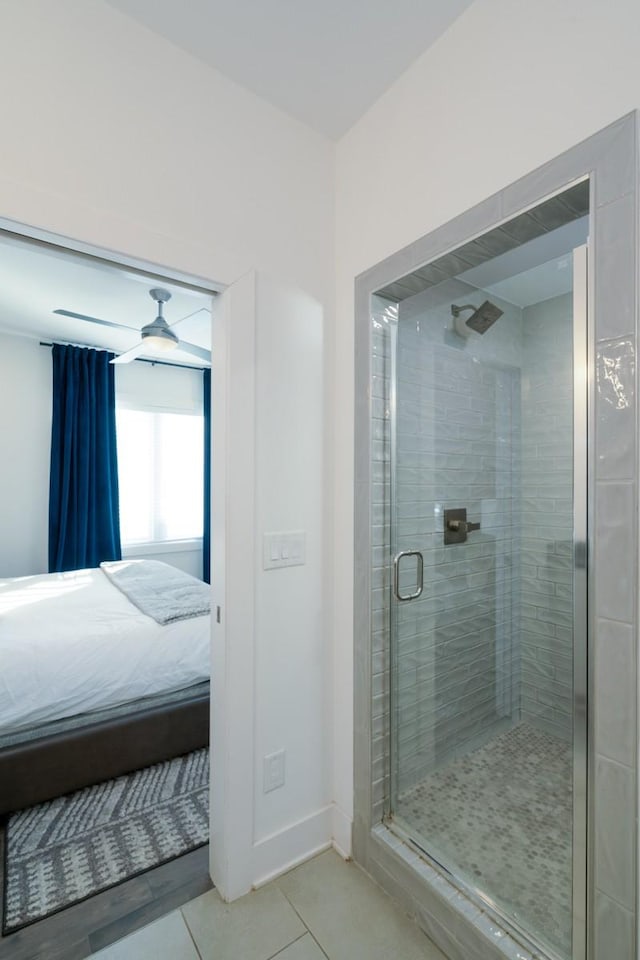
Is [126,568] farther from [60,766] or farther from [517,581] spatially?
[517,581]

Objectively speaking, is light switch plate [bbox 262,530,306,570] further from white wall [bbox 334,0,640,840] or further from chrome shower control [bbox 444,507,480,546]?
chrome shower control [bbox 444,507,480,546]

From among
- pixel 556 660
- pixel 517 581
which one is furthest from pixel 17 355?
pixel 556 660

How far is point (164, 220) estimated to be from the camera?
4.46ft

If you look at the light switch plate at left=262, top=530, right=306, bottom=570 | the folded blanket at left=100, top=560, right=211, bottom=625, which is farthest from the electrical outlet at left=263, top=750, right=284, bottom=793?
the folded blanket at left=100, top=560, right=211, bottom=625

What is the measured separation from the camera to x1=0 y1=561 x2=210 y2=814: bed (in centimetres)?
186

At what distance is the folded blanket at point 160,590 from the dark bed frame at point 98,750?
44 centimetres

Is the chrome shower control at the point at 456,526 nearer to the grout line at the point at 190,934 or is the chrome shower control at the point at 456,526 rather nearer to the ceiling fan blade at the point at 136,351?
the grout line at the point at 190,934

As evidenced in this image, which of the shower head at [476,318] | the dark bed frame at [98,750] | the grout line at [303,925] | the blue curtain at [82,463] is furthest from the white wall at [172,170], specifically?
the blue curtain at [82,463]

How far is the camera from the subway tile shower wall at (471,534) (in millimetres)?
1648

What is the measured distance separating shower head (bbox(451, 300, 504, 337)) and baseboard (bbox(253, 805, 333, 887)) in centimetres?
195

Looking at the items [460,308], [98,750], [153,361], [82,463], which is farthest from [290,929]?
[153,361]

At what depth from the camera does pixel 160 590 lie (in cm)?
289

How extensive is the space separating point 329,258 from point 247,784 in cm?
190

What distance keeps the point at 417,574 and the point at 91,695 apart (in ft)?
4.91
